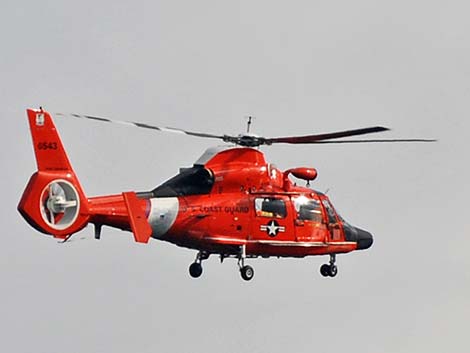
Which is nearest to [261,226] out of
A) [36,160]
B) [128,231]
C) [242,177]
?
[242,177]

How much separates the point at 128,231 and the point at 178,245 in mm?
2643

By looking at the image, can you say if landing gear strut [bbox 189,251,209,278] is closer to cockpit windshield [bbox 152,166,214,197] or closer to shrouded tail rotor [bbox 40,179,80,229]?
cockpit windshield [bbox 152,166,214,197]

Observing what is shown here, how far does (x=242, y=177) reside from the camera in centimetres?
5659

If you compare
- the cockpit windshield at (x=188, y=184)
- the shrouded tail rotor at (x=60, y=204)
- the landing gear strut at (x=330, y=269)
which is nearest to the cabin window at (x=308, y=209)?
the landing gear strut at (x=330, y=269)

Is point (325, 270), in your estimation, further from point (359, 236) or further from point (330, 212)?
Result: point (359, 236)

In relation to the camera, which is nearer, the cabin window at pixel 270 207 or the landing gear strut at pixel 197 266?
the landing gear strut at pixel 197 266

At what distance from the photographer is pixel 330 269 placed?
198ft

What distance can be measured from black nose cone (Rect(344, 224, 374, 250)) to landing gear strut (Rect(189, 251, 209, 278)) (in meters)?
6.85

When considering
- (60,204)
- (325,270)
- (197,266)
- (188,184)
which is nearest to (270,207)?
(197,266)

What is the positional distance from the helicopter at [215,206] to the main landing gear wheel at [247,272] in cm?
3

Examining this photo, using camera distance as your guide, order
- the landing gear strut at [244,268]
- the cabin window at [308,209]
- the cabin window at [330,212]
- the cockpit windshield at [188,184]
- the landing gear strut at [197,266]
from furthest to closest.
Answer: the cabin window at [330,212], the cabin window at [308,209], the landing gear strut at [197,266], the landing gear strut at [244,268], the cockpit windshield at [188,184]

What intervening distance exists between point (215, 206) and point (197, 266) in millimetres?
2416

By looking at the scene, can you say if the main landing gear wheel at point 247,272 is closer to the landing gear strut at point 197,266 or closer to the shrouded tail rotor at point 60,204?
the landing gear strut at point 197,266

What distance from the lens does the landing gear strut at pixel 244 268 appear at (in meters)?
55.6
